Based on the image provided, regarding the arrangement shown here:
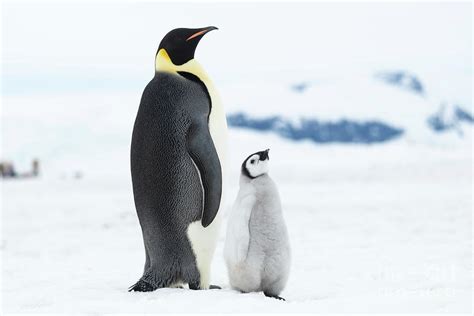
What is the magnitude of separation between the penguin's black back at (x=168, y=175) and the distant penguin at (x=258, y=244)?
308 mm

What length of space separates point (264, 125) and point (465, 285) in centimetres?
5565

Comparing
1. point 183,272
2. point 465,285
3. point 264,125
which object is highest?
point 183,272

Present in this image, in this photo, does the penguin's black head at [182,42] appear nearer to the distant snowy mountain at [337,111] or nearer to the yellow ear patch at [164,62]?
the yellow ear patch at [164,62]

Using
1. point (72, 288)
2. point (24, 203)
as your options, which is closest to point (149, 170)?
point (72, 288)

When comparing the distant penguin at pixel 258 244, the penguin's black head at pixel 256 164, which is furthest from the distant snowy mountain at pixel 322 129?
the distant penguin at pixel 258 244

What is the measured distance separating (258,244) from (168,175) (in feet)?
2.32

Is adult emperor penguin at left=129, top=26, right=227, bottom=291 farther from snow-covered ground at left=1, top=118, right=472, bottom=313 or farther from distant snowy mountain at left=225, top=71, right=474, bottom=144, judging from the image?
distant snowy mountain at left=225, top=71, right=474, bottom=144

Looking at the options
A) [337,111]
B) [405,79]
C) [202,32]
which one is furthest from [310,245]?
[405,79]

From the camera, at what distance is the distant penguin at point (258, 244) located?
399 cm

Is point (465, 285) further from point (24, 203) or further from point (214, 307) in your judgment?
point (24, 203)

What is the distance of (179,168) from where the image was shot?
13.6ft

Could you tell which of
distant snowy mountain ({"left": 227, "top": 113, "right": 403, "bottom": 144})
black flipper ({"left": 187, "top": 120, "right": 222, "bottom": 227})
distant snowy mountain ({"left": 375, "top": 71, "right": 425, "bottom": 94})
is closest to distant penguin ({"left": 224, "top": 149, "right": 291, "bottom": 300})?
black flipper ({"left": 187, "top": 120, "right": 222, "bottom": 227})

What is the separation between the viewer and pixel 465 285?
4.61 m

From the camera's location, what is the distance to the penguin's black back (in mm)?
4170
